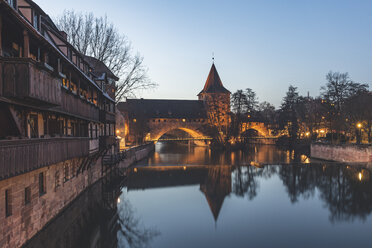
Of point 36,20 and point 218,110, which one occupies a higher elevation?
point 36,20

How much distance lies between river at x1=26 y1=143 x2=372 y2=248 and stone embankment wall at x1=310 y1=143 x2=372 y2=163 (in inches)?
113

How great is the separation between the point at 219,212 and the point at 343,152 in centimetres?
1968

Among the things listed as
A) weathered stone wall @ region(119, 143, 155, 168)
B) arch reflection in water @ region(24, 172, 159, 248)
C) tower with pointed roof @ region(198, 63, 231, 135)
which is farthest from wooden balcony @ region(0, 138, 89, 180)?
tower with pointed roof @ region(198, 63, 231, 135)

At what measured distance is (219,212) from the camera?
1439 centimetres

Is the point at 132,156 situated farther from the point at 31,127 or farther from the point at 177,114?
the point at 177,114

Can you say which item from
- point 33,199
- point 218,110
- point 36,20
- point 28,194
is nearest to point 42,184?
point 33,199

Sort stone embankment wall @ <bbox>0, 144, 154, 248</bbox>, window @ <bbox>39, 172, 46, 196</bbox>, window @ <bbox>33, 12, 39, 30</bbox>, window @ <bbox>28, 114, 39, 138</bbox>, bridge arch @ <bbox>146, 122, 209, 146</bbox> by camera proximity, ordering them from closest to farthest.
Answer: stone embankment wall @ <bbox>0, 144, 154, 248</bbox> < window @ <bbox>28, 114, 39, 138</bbox> < window @ <bbox>39, 172, 46, 196</bbox> < window @ <bbox>33, 12, 39, 30</bbox> < bridge arch @ <bbox>146, 122, 209, 146</bbox>

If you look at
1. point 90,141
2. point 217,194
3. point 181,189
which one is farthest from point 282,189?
point 90,141

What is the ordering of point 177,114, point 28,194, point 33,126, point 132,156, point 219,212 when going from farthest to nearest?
point 177,114 < point 132,156 < point 219,212 < point 33,126 < point 28,194

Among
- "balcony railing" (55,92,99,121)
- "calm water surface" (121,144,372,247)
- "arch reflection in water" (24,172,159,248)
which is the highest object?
"balcony railing" (55,92,99,121)

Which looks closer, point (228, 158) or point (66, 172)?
point (66, 172)

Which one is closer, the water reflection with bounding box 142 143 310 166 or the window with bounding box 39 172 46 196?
the window with bounding box 39 172 46 196

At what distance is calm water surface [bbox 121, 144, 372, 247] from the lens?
10.9 m

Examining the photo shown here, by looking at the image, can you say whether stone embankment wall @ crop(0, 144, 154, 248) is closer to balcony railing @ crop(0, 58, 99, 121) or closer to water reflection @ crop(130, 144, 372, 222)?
balcony railing @ crop(0, 58, 99, 121)
